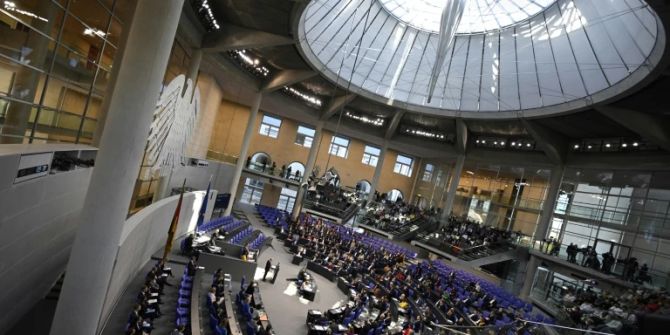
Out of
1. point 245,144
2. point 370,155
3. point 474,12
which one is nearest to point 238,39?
point 245,144

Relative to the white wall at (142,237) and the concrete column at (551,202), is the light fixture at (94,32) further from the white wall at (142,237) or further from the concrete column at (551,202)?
the concrete column at (551,202)

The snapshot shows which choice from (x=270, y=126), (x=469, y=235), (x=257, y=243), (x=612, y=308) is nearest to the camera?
(x=612, y=308)

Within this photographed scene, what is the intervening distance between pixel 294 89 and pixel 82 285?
2519 cm

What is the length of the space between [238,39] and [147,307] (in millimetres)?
13356

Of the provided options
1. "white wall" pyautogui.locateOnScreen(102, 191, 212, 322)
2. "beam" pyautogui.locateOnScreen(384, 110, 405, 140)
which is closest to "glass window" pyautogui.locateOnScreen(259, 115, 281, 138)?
"beam" pyautogui.locateOnScreen(384, 110, 405, 140)

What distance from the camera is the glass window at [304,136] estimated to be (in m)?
39.8

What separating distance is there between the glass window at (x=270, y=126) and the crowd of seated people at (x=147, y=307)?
2523cm

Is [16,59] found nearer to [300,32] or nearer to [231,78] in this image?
[300,32]

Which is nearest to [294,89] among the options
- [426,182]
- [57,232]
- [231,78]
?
[231,78]

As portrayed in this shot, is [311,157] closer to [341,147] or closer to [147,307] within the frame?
[341,147]

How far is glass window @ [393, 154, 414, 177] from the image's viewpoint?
1693 inches

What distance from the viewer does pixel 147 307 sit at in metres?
12.0

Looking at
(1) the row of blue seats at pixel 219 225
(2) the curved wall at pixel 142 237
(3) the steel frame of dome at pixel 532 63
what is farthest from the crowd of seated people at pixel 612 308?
(1) the row of blue seats at pixel 219 225

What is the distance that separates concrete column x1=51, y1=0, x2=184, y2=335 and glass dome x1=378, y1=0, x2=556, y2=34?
1833cm
